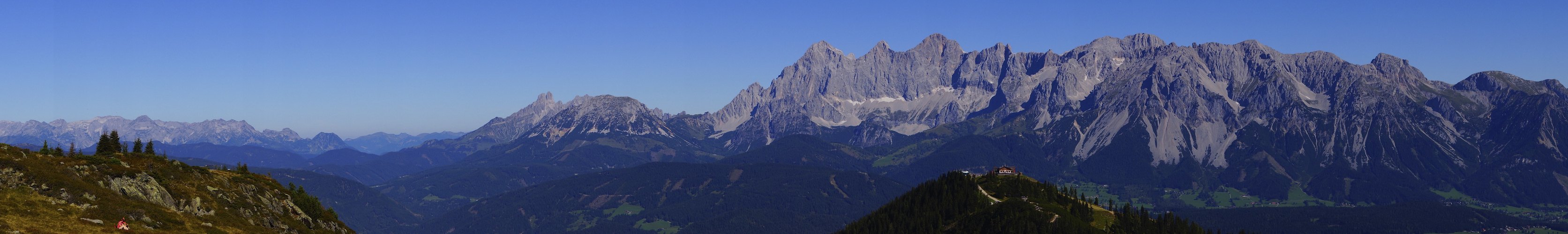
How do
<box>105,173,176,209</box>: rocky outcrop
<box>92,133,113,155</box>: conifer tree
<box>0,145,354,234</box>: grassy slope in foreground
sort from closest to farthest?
<box>0,145,354,234</box>: grassy slope in foreground → <box>105,173,176,209</box>: rocky outcrop → <box>92,133,113,155</box>: conifer tree

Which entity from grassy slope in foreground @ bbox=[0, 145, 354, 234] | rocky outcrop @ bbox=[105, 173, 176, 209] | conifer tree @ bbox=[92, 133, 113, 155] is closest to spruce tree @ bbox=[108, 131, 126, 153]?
conifer tree @ bbox=[92, 133, 113, 155]

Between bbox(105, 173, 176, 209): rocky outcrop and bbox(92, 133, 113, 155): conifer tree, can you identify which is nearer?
bbox(105, 173, 176, 209): rocky outcrop

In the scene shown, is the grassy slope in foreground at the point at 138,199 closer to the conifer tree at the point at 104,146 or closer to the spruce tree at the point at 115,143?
the conifer tree at the point at 104,146

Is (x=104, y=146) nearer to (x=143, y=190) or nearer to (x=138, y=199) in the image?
(x=143, y=190)

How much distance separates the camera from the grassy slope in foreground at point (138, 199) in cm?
8438

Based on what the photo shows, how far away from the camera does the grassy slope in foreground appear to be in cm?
8438

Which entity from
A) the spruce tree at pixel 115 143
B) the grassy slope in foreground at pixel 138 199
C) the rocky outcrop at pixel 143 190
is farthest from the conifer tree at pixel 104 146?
the rocky outcrop at pixel 143 190

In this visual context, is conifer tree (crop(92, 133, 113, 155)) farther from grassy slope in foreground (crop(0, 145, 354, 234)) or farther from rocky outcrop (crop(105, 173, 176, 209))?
rocky outcrop (crop(105, 173, 176, 209))

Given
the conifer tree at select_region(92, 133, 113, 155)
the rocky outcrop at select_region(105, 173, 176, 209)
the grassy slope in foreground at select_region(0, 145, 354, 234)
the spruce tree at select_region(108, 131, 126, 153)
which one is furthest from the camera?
the spruce tree at select_region(108, 131, 126, 153)

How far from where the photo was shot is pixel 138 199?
316ft

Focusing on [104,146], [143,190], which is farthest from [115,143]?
[143,190]

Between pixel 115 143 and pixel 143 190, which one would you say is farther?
pixel 115 143

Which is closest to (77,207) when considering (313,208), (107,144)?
(313,208)

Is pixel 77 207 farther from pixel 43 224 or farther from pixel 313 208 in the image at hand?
pixel 313 208
